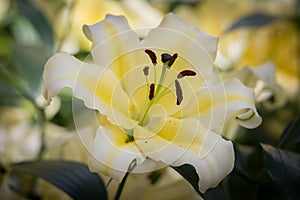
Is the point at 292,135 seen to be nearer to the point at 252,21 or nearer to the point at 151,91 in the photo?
the point at 151,91

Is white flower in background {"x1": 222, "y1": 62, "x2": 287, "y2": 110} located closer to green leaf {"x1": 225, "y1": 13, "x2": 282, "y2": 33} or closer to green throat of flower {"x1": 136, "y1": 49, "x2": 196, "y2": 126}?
green throat of flower {"x1": 136, "y1": 49, "x2": 196, "y2": 126}

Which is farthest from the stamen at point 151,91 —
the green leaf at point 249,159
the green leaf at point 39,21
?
the green leaf at point 39,21

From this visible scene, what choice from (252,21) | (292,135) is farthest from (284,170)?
(252,21)

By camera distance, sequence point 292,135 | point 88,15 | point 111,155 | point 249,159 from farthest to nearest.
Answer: point 88,15 → point 249,159 → point 292,135 → point 111,155

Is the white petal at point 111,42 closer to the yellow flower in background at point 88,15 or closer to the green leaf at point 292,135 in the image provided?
the green leaf at point 292,135

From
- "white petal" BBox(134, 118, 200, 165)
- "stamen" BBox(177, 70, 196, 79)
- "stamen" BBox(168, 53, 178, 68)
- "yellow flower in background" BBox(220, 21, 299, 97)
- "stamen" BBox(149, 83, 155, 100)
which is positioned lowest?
"yellow flower in background" BBox(220, 21, 299, 97)

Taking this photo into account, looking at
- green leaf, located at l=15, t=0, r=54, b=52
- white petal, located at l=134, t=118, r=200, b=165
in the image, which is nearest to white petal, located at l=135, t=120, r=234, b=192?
white petal, located at l=134, t=118, r=200, b=165

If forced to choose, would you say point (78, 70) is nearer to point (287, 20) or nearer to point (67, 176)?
point (67, 176)
